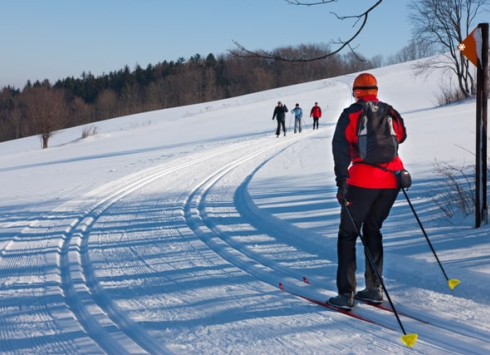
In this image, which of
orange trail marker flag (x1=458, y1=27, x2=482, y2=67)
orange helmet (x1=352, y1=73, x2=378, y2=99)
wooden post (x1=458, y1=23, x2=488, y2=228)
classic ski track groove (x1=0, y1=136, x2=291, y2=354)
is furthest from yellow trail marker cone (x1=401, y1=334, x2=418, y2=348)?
orange trail marker flag (x1=458, y1=27, x2=482, y2=67)

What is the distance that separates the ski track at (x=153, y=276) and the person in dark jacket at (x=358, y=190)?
0.88ft

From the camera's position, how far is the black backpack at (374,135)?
435 centimetres

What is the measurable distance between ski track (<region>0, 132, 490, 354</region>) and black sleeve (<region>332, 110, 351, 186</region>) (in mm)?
1167

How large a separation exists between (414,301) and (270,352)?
1.57 m

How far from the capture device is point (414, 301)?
4742mm

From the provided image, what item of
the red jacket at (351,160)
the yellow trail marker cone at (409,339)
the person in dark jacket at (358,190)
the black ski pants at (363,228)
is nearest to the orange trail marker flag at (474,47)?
the person in dark jacket at (358,190)

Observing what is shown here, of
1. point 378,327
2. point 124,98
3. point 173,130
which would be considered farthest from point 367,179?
point 124,98

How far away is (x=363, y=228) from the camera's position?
4.77 m

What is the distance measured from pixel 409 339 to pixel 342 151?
4.90ft

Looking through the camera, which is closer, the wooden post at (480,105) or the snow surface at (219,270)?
the snow surface at (219,270)

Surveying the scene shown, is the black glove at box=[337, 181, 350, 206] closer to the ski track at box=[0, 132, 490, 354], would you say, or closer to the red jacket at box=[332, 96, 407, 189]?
the red jacket at box=[332, 96, 407, 189]

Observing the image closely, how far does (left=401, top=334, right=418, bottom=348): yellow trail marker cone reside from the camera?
12.4 feet

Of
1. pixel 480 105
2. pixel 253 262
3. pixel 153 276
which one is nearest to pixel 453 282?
pixel 253 262

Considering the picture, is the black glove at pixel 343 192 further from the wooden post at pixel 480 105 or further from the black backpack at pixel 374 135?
the wooden post at pixel 480 105
